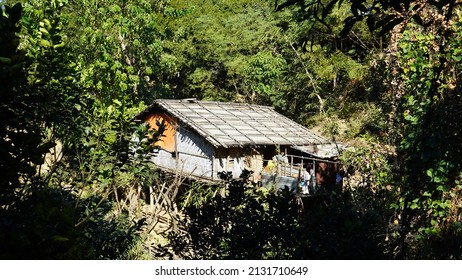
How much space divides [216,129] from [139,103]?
15.6 ft

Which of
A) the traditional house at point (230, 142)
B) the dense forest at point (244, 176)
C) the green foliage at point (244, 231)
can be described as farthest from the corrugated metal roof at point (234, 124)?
the green foliage at point (244, 231)

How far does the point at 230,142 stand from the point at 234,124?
1.91m

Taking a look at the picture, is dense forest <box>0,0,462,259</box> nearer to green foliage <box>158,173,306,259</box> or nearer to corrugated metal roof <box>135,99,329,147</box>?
green foliage <box>158,173,306,259</box>

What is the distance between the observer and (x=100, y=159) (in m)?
4.58

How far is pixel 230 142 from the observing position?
52.8ft

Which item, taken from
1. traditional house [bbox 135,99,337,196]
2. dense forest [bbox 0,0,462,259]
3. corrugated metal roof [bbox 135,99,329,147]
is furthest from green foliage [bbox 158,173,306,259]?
corrugated metal roof [bbox 135,99,329,147]

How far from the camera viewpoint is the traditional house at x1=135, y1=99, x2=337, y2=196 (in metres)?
16.5

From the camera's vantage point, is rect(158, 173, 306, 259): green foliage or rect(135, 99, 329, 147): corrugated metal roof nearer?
rect(158, 173, 306, 259): green foliage

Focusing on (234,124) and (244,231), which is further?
(234,124)

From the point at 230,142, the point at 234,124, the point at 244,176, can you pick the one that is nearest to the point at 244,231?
the point at 244,176

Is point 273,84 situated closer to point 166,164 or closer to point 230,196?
point 166,164

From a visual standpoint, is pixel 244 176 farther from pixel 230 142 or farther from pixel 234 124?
pixel 234 124

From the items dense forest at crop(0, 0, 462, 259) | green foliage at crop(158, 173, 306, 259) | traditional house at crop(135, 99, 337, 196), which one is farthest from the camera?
traditional house at crop(135, 99, 337, 196)
